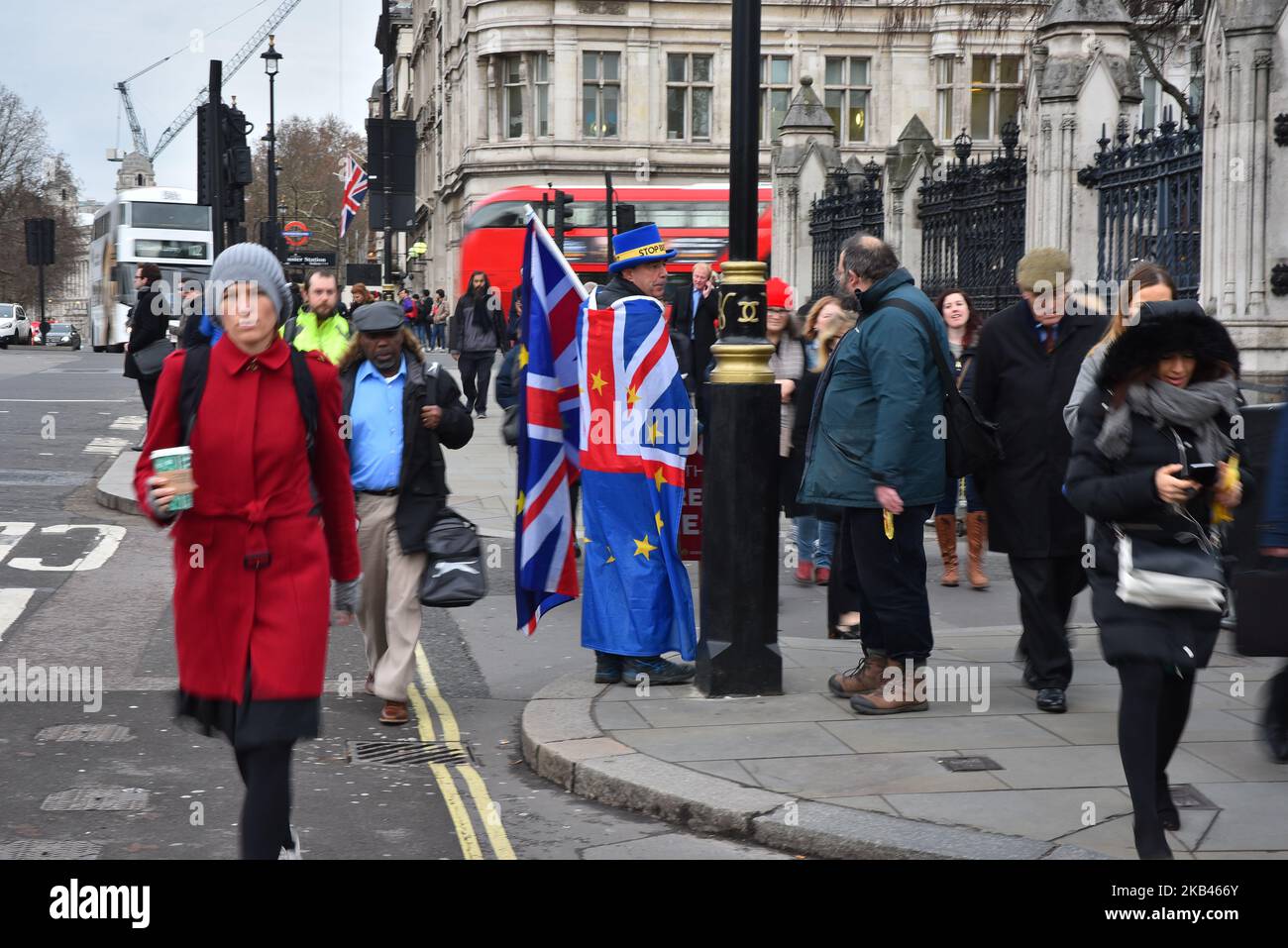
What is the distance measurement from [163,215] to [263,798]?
41.8 m

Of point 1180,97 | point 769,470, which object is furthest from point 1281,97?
point 1180,97

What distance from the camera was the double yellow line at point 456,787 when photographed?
529cm

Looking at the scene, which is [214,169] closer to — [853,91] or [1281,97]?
[1281,97]

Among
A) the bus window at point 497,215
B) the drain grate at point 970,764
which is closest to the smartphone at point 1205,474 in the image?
the drain grate at point 970,764

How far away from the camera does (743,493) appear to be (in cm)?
684

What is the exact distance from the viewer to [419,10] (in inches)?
2977

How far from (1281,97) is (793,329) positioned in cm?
358

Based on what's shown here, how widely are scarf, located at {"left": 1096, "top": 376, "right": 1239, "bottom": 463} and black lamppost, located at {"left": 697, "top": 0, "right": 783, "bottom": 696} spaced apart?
2.19 m

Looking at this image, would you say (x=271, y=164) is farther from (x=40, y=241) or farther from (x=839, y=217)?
(x=40, y=241)

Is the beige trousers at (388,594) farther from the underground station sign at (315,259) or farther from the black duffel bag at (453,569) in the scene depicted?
the underground station sign at (315,259)

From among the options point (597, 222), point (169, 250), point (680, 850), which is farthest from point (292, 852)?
point (169, 250)

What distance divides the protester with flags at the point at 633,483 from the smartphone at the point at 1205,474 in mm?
2829

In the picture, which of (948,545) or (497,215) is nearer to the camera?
(948,545)

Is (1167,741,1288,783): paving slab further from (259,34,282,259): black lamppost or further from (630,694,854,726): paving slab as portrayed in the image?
(259,34,282,259): black lamppost
